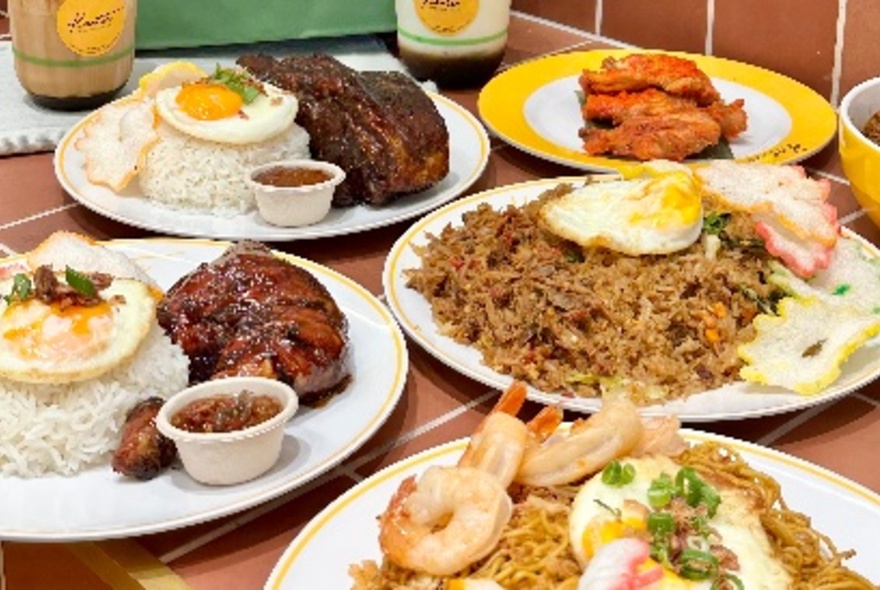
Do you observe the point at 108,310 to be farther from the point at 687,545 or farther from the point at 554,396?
the point at 687,545

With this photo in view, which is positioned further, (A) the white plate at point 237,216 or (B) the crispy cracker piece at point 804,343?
(A) the white plate at point 237,216

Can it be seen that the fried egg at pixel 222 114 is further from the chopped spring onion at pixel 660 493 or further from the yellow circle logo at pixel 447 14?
the chopped spring onion at pixel 660 493

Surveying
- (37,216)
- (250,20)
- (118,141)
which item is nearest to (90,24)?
(118,141)

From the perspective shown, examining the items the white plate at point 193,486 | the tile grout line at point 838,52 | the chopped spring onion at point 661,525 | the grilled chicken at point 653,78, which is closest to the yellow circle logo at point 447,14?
the grilled chicken at point 653,78

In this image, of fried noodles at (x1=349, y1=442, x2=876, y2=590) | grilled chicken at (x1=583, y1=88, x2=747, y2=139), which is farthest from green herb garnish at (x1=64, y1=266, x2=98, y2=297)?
grilled chicken at (x1=583, y1=88, x2=747, y2=139)

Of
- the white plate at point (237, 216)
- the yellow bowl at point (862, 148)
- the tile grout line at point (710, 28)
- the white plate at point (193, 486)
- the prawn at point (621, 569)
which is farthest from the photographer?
the tile grout line at point (710, 28)

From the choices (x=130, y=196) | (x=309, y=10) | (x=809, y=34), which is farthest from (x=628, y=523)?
(x=309, y=10)

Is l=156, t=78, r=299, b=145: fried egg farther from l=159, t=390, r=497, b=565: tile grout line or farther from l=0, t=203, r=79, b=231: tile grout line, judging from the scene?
l=159, t=390, r=497, b=565: tile grout line
